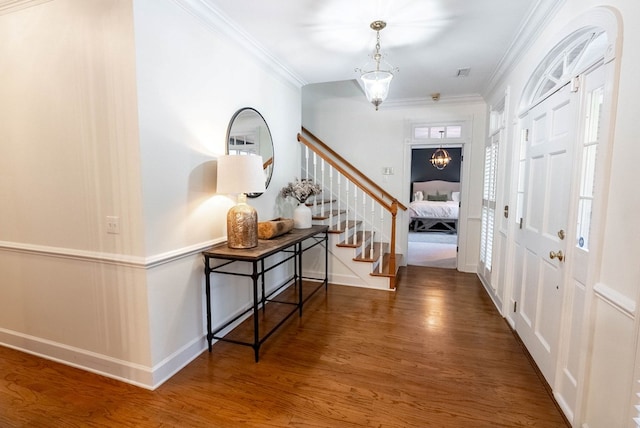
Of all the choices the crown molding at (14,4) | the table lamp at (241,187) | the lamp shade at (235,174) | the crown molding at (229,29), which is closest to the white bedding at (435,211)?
the crown molding at (229,29)

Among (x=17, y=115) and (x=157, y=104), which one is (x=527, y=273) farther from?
(x=17, y=115)

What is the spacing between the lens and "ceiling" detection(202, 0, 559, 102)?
231 cm

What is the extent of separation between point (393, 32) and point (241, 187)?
1.91 m

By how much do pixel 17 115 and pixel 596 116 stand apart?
3.83m

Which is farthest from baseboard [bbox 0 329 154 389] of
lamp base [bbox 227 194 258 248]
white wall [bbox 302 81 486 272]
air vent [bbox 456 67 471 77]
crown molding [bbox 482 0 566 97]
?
air vent [bbox 456 67 471 77]

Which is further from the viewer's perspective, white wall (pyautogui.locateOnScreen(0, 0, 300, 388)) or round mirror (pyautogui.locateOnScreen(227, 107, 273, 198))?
round mirror (pyautogui.locateOnScreen(227, 107, 273, 198))

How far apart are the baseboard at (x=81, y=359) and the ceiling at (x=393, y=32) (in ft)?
8.92

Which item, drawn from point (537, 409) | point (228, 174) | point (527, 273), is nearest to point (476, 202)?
point (527, 273)

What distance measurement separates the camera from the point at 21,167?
2.31 meters

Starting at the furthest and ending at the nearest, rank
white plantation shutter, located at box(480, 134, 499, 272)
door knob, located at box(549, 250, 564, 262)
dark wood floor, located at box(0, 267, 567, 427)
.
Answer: white plantation shutter, located at box(480, 134, 499, 272) → door knob, located at box(549, 250, 564, 262) → dark wood floor, located at box(0, 267, 567, 427)

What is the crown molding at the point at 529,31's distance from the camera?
2.17m

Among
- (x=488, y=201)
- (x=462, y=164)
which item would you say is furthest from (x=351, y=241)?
(x=462, y=164)

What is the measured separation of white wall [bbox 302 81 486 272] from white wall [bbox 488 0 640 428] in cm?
317

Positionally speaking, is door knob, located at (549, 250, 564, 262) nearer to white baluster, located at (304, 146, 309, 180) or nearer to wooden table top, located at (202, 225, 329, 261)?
wooden table top, located at (202, 225, 329, 261)
